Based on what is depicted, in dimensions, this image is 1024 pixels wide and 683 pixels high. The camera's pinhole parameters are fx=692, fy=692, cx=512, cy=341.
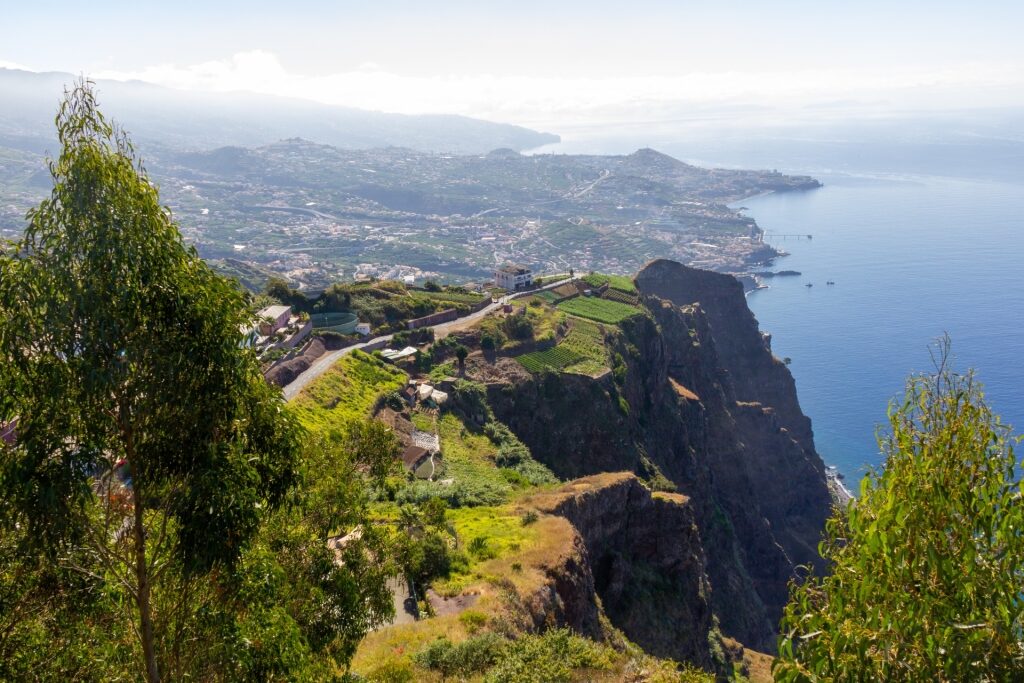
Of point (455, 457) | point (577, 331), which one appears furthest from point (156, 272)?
point (577, 331)

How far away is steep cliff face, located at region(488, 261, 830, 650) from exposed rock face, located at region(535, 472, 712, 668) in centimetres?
104

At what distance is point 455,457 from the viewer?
50.1 metres

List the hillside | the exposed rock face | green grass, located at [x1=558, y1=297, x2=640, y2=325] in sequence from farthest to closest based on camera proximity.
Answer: green grass, located at [x1=558, y1=297, x2=640, y2=325], the exposed rock face, the hillside

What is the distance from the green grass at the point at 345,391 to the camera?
46938 millimetres

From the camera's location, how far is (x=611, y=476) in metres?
44.9

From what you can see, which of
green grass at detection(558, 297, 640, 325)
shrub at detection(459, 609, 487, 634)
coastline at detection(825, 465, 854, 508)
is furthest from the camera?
coastline at detection(825, 465, 854, 508)

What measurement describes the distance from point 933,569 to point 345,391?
4728 centimetres

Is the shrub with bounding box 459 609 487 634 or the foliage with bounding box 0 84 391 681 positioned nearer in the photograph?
the foliage with bounding box 0 84 391 681

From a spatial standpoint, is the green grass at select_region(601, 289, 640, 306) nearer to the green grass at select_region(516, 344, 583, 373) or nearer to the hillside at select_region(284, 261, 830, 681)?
the hillside at select_region(284, 261, 830, 681)

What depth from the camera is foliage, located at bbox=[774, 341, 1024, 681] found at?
8.95 meters

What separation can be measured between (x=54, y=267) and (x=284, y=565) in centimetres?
716

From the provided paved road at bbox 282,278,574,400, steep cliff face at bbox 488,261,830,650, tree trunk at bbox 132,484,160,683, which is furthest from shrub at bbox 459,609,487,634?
paved road at bbox 282,278,574,400

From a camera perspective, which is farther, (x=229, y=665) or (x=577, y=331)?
(x=577, y=331)

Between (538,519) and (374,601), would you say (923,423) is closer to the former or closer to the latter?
(374,601)
